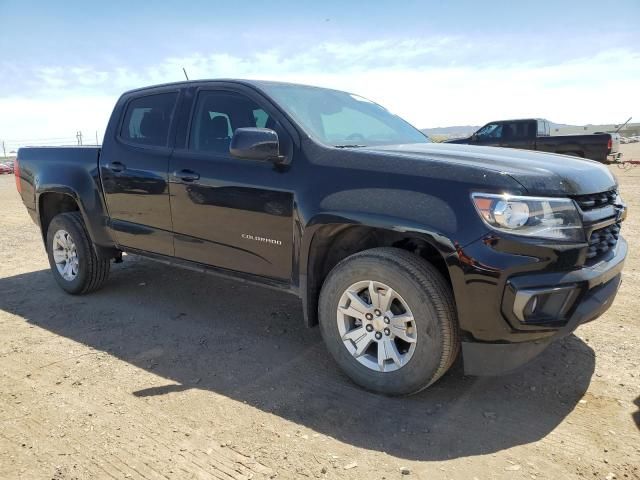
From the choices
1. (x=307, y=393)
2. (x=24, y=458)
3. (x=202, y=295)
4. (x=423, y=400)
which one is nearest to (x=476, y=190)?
(x=423, y=400)

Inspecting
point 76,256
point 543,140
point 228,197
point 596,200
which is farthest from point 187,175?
point 543,140

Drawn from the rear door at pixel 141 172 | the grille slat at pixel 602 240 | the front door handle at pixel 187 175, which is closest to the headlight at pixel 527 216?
the grille slat at pixel 602 240

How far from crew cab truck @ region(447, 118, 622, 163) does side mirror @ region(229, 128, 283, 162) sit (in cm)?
1106

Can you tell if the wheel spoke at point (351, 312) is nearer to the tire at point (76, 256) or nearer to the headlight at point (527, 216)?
the headlight at point (527, 216)

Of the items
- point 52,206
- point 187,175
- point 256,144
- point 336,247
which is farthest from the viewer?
point 52,206

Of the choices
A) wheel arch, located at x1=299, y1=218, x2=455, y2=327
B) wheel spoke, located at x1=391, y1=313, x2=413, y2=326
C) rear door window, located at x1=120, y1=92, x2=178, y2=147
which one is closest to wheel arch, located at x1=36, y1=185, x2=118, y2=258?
rear door window, located at x1=120, y1=92, x2=178, y2=147

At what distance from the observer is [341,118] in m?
3.86

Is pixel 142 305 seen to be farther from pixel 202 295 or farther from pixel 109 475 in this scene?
pixel 109 475

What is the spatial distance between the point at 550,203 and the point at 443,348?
3.02 ft

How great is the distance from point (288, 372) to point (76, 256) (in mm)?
2798

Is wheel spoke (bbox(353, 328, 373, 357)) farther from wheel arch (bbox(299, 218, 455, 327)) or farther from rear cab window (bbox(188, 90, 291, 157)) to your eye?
rear cab window (bbox(188, 90, 291, 157))

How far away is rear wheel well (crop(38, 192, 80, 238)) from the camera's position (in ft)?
17.1

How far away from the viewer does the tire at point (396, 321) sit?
2.73 m

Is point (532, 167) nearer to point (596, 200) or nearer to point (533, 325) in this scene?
point (596, 200)
